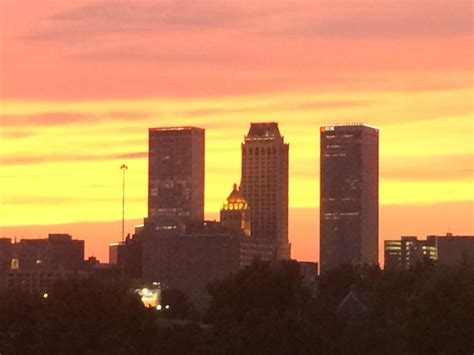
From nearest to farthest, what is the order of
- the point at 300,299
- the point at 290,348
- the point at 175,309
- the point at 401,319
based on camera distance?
the point at 290,348, the point at 401,319, the point at 300,299, the point at 175,309

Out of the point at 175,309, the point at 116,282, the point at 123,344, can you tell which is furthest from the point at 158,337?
the point at 175,309


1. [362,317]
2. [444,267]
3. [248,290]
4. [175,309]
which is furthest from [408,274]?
[175,309]

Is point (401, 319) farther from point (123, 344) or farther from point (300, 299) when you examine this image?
point (123, 344)

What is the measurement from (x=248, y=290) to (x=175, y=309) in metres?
82.3

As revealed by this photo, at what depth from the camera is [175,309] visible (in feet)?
587

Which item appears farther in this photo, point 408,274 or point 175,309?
point 175,309

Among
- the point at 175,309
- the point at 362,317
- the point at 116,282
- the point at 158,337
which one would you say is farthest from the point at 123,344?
the point at 175,309

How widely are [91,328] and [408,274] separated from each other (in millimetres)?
26072

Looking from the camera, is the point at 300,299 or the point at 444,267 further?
the point at 300,299

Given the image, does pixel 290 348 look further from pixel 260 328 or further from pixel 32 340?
pixel 32 340

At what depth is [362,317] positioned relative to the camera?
10412 centimetres

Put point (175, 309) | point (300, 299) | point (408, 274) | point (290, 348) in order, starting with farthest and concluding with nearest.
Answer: point (175, 309), point (408, 274), point (300, 299), point (290, 348)

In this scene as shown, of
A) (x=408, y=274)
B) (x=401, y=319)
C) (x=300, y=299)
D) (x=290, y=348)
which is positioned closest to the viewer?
(x=290, y=348)

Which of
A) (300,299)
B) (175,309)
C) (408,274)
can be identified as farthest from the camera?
(175,309)
